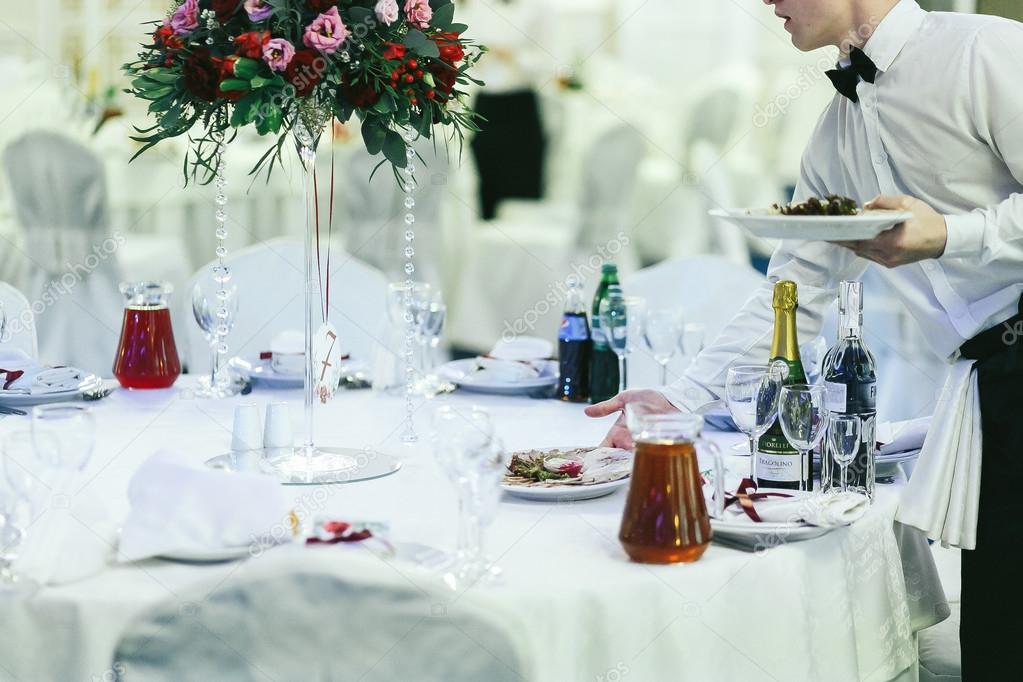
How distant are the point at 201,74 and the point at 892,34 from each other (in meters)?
1.08

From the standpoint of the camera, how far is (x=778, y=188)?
6.63m

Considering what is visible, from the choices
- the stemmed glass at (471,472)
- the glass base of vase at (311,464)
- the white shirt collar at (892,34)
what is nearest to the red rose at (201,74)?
the glass base of vase at (311,464)

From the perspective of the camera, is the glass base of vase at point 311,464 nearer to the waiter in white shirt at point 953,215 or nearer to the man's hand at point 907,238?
the waiter in white shirt at point 953,215

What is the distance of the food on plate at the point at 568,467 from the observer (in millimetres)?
1714

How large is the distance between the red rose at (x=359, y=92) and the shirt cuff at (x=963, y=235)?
2.78 feet

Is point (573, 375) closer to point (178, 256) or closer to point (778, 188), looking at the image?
point (178, 256)

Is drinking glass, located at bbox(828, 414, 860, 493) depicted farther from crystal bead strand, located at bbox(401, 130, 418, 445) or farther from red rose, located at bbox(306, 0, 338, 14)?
red rose, located at bbox(306, 0, 338, 14)

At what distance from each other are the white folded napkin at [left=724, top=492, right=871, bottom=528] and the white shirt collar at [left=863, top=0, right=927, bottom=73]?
760 millimetres

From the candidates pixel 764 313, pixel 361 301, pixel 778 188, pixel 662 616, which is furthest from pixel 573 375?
pixel 778 188

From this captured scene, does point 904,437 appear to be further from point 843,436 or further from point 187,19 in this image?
point 187,19

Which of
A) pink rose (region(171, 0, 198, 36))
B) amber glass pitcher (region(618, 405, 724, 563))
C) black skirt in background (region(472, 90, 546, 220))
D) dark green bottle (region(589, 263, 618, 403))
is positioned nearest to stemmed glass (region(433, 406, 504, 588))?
amber glass pitcher (region(618, 405, 724, 563))

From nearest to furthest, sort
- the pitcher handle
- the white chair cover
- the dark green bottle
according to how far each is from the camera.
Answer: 1. the pitcher handle
2. the dark green bottle
3. the white chair cover

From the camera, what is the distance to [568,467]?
1761 millimetres

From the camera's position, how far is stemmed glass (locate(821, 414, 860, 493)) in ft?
5.32
